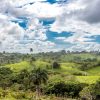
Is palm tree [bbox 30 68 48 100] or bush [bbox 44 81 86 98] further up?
palm tree [bbox 30 68 48 100]

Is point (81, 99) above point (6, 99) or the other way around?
the other way around

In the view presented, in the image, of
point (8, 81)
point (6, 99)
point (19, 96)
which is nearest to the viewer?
point (6, 99)

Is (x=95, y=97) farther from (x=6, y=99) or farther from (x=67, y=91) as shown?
(x=6, y=99)

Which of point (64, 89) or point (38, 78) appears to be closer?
point (64, 89)

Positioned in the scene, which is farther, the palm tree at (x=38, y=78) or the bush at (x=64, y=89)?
the palm tree at (x=38, y=78)

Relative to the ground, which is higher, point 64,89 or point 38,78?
Result: point 38,78

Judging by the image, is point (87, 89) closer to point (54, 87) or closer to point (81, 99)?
point (81, 99)

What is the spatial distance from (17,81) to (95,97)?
164 ft

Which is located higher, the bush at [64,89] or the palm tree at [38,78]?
the palm tree at [38,78]

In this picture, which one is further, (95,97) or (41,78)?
(41,78)

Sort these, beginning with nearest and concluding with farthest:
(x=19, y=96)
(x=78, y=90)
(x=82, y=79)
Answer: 1. (x=19, y=96)
2. (x=78, y=90)
3. (x=82, y=79)

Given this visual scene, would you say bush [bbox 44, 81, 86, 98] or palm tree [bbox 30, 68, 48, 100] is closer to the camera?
bush [bbox 44, 81, 86, 98]

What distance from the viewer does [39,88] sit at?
454 feet

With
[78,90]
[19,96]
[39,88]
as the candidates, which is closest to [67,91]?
[78,90]
